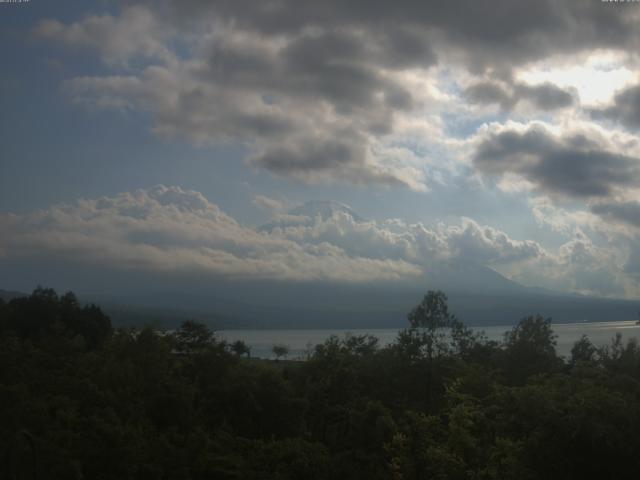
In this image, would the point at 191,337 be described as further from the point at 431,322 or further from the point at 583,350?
the point at 583,350

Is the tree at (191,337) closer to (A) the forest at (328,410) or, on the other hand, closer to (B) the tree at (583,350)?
(A) the forest at (328,410)

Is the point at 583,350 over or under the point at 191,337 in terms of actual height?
under

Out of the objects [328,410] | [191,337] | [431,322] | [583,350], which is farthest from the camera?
[583,350]

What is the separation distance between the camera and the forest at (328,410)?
746 inches

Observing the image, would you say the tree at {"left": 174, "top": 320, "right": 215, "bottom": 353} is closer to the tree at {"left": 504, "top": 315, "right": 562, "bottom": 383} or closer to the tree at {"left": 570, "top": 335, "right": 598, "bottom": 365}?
the tree at {"left": 504, "top": 315, "right": 562, "bottom": 383}

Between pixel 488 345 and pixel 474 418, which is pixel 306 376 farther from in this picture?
pixel 488 345

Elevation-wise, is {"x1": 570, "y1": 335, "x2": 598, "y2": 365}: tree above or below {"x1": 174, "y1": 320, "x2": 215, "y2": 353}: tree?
below

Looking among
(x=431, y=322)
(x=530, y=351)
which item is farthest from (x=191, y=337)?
(x=530, y=351)

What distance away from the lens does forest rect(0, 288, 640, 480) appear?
1895 cm

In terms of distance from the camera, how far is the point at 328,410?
3241 centimetres

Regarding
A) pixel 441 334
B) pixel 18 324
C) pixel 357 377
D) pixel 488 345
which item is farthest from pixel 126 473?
pixel 18 324

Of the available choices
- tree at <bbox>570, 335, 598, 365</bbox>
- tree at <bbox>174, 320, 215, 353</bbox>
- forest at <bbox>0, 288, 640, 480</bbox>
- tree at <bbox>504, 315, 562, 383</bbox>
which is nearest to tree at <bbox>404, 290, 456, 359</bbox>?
forest at <bbox>0, 288, 640, 480</bbox>

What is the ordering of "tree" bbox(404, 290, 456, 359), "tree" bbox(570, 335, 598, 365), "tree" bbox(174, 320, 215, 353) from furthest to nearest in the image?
"tree" bbox(570, 335, 598, 365) < "tree" bbox(174, 320, 215, 353) < "tree" bbox(404, 290, 456, 359)

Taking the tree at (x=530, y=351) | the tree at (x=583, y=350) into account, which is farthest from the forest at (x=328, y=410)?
the tree at (x=583, y=350)
